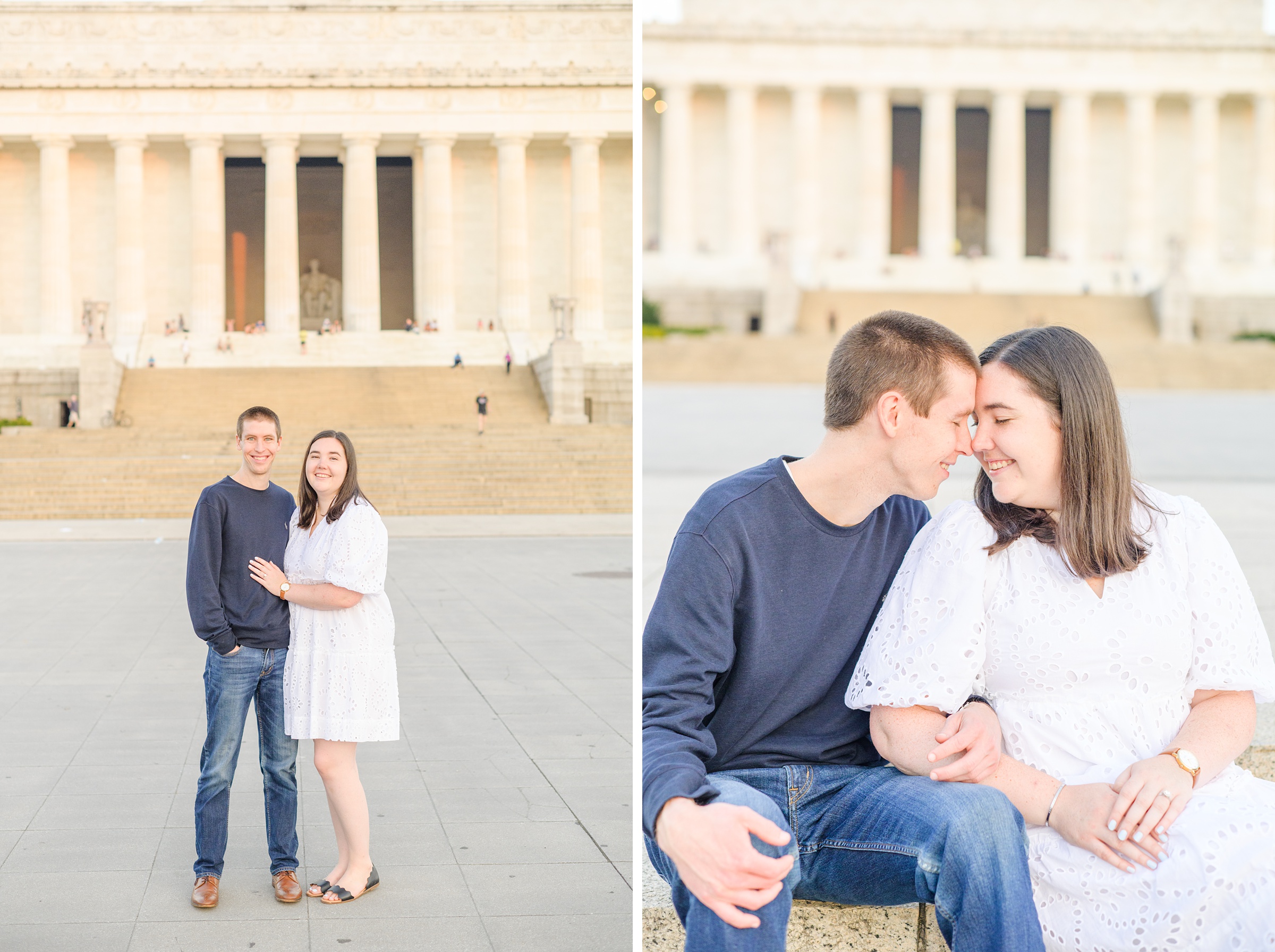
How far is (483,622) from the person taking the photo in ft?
34.1

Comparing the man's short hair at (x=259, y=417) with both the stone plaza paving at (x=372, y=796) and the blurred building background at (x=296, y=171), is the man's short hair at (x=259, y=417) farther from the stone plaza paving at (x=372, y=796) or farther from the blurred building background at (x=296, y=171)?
the blurred building background at (x=296, y=171)

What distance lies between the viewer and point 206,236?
47.2m

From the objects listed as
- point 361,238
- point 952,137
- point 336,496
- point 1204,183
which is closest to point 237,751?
point 336,496

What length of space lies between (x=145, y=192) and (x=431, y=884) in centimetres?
4771

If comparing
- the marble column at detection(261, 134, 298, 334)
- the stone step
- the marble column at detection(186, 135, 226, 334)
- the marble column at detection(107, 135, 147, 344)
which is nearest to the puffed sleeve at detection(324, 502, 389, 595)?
the stone step

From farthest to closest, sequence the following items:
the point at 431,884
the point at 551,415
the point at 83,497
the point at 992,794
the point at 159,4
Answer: the point at 159,4, the point at 551,415, the point at 83,497, the point at 431,884, the point at 992,794

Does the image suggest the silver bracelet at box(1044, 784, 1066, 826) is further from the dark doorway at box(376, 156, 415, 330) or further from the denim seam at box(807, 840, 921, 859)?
the dark doorway at box(376, 156, 415, 330)

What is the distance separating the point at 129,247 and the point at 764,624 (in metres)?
48.4

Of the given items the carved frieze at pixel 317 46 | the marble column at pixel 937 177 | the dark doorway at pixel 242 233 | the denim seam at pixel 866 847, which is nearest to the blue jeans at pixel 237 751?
the denim seam at pixel 866 847

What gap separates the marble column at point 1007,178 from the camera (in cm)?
5528

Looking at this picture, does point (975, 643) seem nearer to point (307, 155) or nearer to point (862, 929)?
point (862, 929)

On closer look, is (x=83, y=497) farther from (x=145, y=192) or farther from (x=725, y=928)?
(x=145, y=192)

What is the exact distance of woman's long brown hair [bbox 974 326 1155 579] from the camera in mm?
2902

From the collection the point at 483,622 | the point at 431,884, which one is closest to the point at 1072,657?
the point at 431,884
